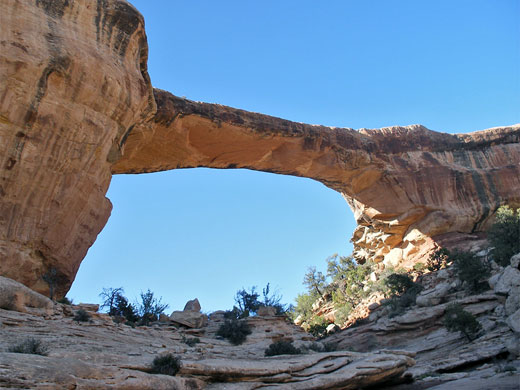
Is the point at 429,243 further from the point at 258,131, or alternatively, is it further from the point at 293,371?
the point at 293,371

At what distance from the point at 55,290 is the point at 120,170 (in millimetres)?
7986

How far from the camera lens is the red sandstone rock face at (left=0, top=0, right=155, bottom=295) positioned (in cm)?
1262

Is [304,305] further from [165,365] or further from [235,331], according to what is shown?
[165,365]

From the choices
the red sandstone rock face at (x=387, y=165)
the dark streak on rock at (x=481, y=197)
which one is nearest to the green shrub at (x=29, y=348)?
the red sandstone rock face at (x=387, y=165)

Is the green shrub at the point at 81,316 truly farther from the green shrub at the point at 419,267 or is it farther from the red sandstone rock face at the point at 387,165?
the green shrub at the point at 419,267

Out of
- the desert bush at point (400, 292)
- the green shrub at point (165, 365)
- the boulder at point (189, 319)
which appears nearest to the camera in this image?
the green shrub at point (165, 365)

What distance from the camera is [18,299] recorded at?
10.6 meters

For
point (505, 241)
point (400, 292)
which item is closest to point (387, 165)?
point (400, 292)

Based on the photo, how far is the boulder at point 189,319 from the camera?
16.1 metres

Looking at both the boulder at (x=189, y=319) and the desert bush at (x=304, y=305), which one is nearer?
the boulder at (x=189, y=319)

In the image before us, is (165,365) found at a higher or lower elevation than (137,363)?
lower

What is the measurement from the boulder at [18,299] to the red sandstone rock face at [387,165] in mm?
10781

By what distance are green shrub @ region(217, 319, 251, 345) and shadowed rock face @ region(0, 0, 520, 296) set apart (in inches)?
224

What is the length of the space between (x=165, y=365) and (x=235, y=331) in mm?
7250
